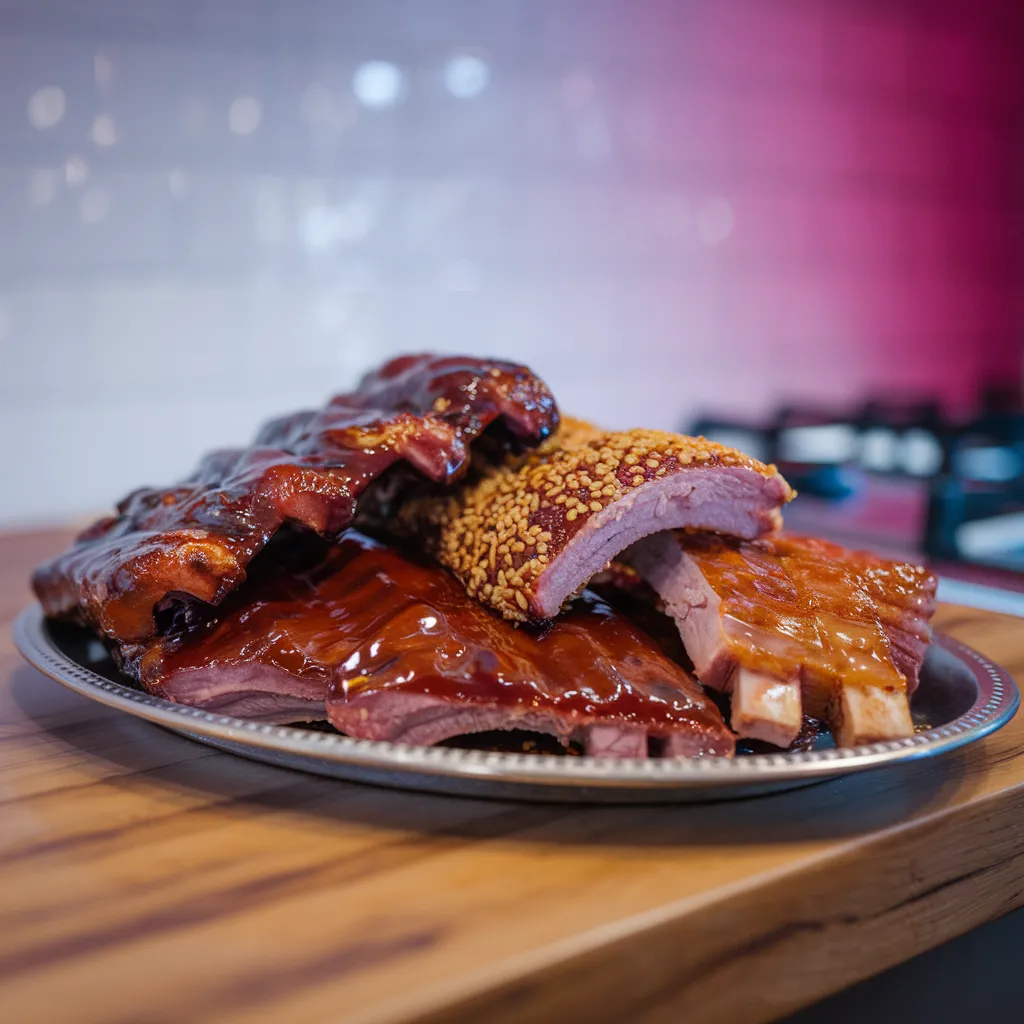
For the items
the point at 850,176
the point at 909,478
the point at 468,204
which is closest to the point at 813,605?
the point at 909,478

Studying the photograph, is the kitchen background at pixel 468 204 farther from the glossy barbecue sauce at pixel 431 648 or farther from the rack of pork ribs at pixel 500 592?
the glossy barbecue sauce at pixel 431 648

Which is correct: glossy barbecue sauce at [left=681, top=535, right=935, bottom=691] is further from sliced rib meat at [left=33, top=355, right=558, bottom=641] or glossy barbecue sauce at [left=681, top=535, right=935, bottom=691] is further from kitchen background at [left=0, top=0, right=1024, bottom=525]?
kitchen background at [left=0, top=0, right=1024, bottom=525]

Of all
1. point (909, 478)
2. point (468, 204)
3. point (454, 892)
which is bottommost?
point (909, 478)

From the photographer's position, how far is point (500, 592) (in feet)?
3.80

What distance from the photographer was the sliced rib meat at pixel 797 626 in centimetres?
99

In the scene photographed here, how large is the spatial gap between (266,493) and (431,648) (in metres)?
0.30

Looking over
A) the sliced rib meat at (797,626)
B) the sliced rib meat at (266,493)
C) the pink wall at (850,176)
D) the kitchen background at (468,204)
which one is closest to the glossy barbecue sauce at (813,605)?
the sliced rib meat at (797,626)

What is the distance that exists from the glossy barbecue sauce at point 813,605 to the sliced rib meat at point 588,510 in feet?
0.17

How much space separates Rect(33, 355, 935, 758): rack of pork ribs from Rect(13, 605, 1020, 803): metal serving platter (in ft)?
0.16

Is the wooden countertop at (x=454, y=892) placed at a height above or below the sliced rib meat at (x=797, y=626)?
below

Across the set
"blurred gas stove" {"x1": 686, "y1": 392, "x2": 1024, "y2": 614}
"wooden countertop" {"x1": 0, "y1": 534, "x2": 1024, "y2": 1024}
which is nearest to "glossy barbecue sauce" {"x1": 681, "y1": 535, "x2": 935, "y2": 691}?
"wooden countertop" {"x1": 0, "y1": 534, "x2": 1024, "y2": 1024}

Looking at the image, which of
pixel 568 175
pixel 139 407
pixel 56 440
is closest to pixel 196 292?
pixel 139 407

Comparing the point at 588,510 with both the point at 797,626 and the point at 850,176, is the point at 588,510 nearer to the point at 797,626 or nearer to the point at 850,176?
→ the point at 797,626

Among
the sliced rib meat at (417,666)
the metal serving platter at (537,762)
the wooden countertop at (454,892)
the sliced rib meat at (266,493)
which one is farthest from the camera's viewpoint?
the sliced rib meat at (266,493)
